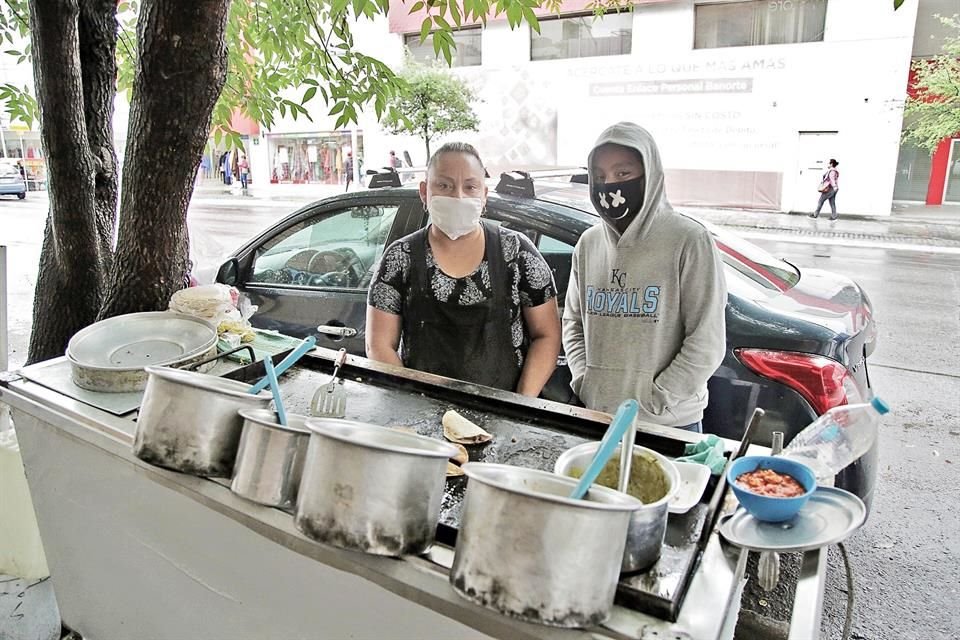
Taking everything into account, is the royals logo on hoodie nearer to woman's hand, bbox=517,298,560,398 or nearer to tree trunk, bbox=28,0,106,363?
woman's hand, bbox=517,298,560,398

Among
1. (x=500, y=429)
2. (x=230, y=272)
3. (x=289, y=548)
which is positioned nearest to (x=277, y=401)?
(x=289, y=548)

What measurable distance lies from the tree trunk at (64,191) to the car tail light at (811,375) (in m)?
3.26

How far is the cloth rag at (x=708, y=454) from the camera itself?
5.07ft

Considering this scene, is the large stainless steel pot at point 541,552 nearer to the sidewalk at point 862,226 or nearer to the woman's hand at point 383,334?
the woman's hand at point 383,334

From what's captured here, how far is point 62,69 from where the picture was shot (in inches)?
112

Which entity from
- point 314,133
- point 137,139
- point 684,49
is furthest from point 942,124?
point 314,133

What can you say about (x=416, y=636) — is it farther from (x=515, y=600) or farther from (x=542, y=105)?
(x=542, y=105)

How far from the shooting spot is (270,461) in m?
1.36

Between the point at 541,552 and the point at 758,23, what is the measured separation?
70.0 ft

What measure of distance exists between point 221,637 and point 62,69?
2.62 m

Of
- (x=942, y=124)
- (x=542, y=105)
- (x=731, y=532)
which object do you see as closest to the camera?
(x=731, y=532)

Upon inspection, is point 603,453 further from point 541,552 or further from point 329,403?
point 329,403

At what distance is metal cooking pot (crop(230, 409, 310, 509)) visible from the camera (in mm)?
1351


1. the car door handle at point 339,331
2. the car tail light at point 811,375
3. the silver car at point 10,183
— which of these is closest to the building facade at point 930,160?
the car tail light at point 811,375
